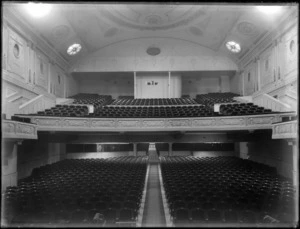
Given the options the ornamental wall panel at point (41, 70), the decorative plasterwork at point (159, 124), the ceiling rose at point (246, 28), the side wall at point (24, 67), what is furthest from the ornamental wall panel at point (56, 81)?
the ceiling rose at point (246, 28)

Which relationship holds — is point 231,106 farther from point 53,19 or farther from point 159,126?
point 53,19

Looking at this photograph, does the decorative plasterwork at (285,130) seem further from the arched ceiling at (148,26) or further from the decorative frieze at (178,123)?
the arched ceiling at (148,26)

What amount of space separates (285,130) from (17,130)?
763cm

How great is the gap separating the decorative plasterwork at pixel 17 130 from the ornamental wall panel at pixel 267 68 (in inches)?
403

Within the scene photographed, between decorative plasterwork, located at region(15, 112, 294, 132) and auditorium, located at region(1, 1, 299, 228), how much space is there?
4 cm

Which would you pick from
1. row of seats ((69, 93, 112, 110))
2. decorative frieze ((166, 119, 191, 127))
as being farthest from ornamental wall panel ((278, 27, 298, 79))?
row of seats ((69, 93, 112, 110))

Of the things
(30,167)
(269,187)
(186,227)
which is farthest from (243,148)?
(186,227)

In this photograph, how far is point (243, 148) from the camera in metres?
14.5

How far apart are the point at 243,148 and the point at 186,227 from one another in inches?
527

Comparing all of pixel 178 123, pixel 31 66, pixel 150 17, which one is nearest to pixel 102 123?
pixel 178 123

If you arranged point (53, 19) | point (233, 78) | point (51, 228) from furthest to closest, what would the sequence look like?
point (233, 78) → point (53, 19) → point (51, 228)

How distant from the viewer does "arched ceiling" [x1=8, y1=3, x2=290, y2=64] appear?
422 inches

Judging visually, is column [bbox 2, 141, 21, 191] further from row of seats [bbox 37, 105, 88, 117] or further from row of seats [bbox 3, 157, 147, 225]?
row of seats [bbox 37, 105, 88, 117]

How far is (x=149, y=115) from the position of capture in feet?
33.3
